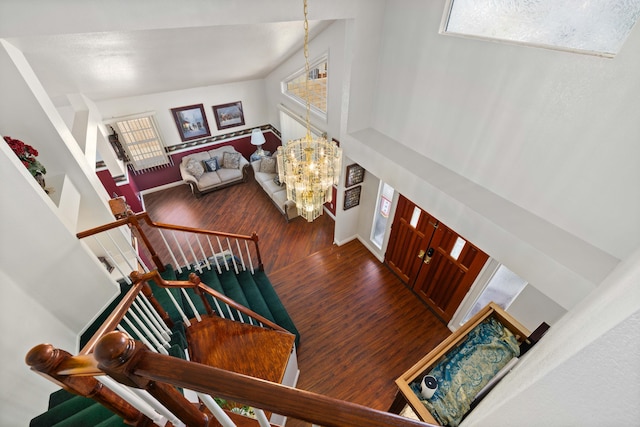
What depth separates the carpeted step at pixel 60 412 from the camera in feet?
5.91

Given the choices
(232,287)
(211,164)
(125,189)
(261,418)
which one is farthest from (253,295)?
(211,164)

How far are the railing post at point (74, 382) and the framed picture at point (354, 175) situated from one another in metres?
3.89

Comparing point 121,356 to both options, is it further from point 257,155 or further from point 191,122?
point 191,122

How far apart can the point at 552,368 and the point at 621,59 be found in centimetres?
242

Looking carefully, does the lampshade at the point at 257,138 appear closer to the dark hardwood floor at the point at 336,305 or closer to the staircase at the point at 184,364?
the dark hardwood floor at the point at 336,305

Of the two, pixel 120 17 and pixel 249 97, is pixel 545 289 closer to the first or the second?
pixel 120 17

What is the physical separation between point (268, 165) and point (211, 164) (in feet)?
4.79

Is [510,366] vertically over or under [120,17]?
under

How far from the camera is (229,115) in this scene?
705 centimetres

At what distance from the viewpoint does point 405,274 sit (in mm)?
4637

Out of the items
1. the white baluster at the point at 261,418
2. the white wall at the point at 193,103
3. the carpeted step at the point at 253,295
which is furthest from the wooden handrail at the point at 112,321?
the white wall at the point at 193,103

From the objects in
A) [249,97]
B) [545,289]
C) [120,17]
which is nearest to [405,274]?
[545,289]

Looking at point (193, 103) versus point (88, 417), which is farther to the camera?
point (193, 103)

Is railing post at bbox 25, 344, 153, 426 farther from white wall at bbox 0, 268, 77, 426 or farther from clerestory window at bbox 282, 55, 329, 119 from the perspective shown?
clerestory window at bbox 282, 55, 329, 119
